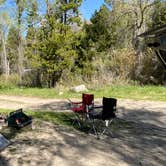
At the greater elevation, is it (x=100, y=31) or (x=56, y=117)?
(x=100, y=31)

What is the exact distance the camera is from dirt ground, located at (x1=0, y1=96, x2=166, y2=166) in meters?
8.02

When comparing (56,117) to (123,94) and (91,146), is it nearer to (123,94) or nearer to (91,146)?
(91,146)

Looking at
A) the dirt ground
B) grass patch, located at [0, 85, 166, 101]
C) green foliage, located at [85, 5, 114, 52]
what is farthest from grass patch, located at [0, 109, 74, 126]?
green foliage, located at [85, 5, 114, 52]

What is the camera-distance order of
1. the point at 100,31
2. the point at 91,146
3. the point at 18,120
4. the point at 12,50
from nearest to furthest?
1. the point at 91,146
2. the point at 18,120
3. the point at 100,31
4. the point at 12,50

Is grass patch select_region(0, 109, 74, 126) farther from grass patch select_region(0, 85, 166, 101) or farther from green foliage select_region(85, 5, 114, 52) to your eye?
green foliage select_region(85, 5, 114, 52)

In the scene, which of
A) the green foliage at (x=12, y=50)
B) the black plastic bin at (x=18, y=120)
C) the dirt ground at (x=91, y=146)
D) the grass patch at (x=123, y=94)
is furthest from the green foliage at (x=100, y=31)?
the black plastic bin at (x=18, y=120)

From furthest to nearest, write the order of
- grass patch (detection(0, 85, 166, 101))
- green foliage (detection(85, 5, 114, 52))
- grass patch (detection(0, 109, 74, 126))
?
green foliage (detection(85, 5, 114, 52)), grass patch (detection(0, 85, 166, 101)), grass patch (detection(0, 109, 74, 126))

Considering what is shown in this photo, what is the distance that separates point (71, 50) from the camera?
85.3 feet

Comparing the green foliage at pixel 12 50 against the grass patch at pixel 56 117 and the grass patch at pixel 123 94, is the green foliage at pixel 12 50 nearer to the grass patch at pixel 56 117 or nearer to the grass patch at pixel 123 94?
the grass patch at pixel 123 94

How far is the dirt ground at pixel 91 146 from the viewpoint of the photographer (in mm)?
8016

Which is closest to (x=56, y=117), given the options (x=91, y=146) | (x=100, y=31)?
(x=91, y=146)

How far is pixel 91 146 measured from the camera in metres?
9.08

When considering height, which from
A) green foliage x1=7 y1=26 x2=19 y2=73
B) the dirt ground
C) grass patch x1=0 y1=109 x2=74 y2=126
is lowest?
the dirt ground

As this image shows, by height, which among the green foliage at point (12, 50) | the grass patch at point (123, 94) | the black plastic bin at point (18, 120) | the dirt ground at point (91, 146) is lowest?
the dirt ground at point (91, 146)
